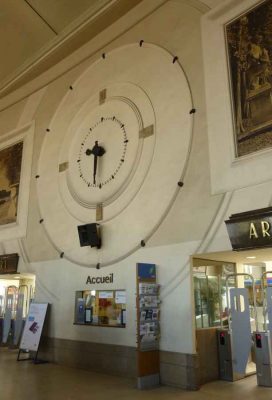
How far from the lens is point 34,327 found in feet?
27.7

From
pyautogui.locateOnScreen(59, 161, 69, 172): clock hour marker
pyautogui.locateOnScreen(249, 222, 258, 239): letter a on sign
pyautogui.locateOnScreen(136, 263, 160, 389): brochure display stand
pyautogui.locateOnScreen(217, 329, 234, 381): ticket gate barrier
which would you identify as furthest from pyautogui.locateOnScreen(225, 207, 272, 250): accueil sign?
pyautogui.locateOnScreen(59, 161, 69, 172): clock hour marker

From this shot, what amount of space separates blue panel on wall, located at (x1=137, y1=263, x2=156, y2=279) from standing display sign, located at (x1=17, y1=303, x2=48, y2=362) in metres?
3.24

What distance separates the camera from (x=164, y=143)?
7133 mm

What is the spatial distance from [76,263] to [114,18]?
5.73 meters

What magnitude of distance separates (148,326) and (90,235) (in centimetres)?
231

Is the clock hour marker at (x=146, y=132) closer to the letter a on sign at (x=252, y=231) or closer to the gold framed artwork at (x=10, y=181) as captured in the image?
the letter a on sign at (x=252, y=231)

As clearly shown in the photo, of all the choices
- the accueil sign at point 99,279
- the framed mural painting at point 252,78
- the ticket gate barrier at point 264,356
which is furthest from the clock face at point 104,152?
the ticket gate barrier at point 264,356

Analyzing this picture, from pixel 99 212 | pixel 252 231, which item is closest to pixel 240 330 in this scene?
pixel 252 231

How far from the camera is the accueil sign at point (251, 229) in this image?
17.0 feet

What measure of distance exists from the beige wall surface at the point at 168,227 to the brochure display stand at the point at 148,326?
149 mm

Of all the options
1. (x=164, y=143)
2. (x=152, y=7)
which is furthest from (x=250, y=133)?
(x=152, y=7)

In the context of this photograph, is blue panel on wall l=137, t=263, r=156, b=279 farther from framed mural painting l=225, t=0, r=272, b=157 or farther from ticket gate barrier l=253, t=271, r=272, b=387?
framed mural painting l=225, t=0, r=272, b=157

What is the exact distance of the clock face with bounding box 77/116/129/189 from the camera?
7.99m

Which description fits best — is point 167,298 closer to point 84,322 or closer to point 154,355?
point 154,355
